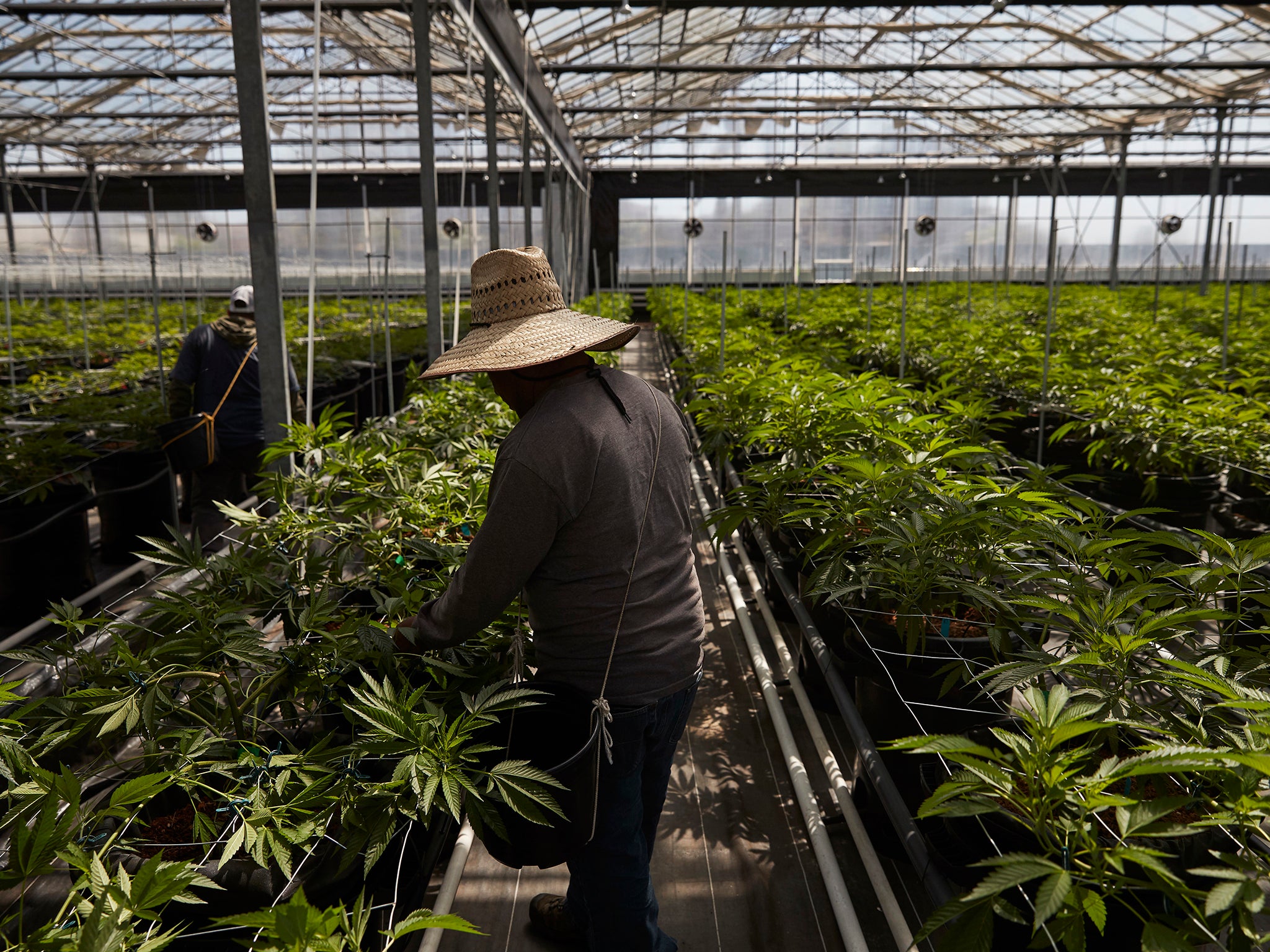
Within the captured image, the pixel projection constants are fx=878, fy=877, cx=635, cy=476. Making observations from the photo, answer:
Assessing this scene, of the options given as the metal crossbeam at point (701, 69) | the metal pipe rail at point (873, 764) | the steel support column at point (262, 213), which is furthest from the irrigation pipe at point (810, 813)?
the metal crossbeam at point (701, 69)

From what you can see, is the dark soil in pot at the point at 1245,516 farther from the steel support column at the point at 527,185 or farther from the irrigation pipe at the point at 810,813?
the steel support column at the point at 527,185

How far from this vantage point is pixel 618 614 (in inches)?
61.2

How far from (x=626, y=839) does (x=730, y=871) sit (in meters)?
0.77

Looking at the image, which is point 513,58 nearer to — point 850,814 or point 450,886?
point 850,814

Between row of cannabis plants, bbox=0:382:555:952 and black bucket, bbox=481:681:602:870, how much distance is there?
4 cm

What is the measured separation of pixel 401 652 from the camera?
154 cm

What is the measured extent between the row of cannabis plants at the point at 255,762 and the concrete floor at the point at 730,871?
567 mm

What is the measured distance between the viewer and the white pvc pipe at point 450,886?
5.48 ft

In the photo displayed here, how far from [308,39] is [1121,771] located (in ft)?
52.4

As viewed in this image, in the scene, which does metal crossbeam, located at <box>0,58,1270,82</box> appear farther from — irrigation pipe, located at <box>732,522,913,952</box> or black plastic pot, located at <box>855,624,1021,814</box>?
black plastic pot, located at <box>855,624,1021,814</box>

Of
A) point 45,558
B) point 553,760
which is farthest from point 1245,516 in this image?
point 45,558

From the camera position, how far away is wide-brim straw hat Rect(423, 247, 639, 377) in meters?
1.56

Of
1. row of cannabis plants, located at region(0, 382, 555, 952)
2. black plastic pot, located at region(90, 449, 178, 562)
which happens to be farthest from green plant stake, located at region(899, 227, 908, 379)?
black plastic pot, located at region(90, 449, 178, 562)

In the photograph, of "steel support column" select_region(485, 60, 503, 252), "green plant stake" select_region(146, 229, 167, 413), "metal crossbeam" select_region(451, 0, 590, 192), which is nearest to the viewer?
"green plant stake" select_region(146, 229, 167, 413)
